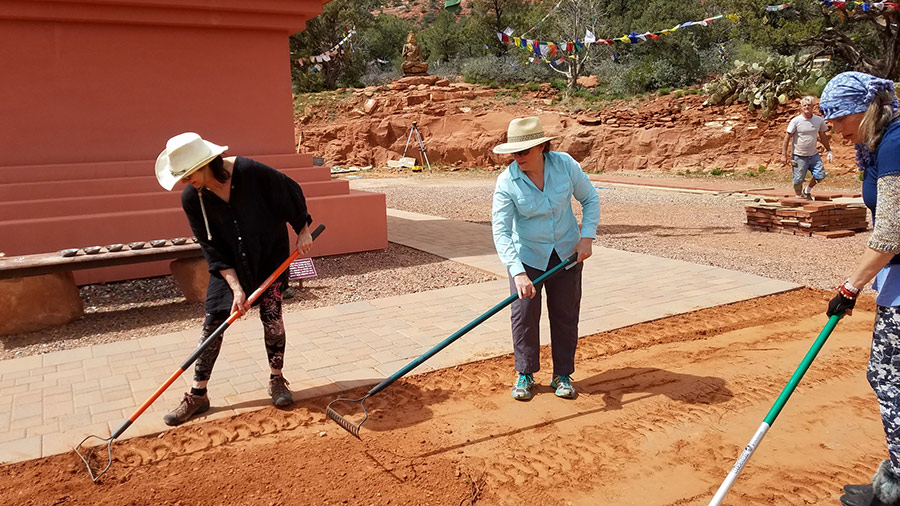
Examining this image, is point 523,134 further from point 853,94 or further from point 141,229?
point 141,229

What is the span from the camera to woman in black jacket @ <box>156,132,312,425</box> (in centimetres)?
386

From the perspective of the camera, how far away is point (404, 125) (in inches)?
1085

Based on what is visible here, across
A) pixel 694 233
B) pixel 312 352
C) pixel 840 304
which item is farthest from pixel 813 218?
pixel 312 352

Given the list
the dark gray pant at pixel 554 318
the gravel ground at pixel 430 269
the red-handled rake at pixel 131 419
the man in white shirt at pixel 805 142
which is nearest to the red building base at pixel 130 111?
the gravel ground at pixel 430 269

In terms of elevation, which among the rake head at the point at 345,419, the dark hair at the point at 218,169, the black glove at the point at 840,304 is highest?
the dark hair at the point at 218,169

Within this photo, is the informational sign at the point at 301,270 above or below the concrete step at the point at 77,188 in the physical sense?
below

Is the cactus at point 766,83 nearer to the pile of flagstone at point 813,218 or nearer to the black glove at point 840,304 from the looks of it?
the pile of flagstone at point 813,218

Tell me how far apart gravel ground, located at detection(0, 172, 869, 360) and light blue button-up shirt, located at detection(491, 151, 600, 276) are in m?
3.03

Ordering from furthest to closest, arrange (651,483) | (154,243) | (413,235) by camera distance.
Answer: (413,235) → (154,243) → (651,483)

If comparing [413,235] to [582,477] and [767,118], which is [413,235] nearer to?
[582,477]

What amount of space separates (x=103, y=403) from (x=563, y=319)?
9.51 ft

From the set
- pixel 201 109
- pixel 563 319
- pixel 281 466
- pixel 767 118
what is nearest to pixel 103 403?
pixel 281 466

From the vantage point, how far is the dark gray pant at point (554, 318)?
4152 mm

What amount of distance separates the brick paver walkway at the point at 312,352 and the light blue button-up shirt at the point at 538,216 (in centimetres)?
127
